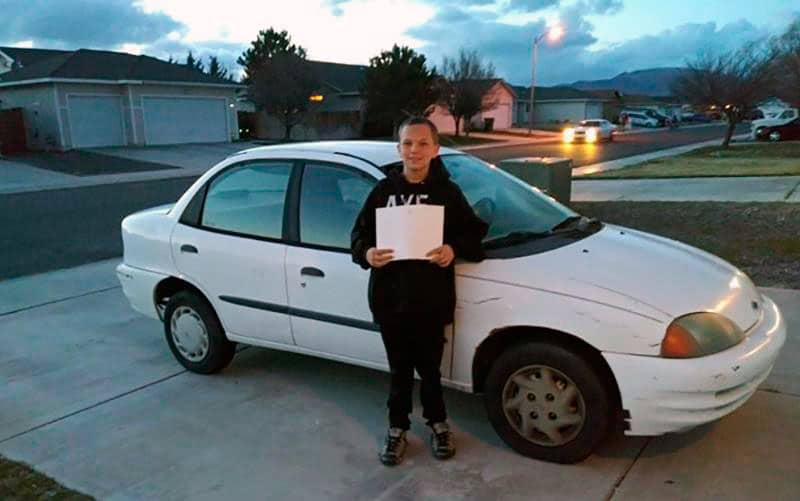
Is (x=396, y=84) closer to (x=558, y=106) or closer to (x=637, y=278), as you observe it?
(x=558, y=106)

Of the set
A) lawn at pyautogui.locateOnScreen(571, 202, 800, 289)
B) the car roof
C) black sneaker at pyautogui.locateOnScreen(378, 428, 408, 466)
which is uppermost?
the car roof

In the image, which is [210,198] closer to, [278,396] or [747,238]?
[278,396]

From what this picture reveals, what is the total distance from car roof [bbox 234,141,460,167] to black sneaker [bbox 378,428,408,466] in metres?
1.52

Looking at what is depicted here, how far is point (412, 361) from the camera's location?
339 cm

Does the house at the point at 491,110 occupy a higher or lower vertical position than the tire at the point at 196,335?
higher

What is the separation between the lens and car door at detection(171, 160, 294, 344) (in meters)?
4.14

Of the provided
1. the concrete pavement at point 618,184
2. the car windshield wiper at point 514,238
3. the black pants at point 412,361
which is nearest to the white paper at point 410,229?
the black pants at point 412,361

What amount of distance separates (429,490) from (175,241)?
2.55 metres

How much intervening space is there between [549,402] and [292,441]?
1.44 meters

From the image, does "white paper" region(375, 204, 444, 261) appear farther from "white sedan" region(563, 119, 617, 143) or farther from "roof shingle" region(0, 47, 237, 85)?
"white sedan" region(563, 119, 617, 143)

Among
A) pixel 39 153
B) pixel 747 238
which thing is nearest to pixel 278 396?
pixel 747 238

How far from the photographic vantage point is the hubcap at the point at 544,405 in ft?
10.5

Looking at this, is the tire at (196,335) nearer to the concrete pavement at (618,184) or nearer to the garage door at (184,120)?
the concrete pavement at (618,184)

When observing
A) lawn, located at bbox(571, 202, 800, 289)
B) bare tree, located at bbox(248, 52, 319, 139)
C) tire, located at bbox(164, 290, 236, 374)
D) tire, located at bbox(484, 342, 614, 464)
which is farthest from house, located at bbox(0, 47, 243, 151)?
tire, located at bbox(484, 342, 614, 464)
